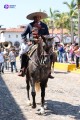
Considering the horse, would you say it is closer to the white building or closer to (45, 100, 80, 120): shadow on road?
(45, 100, 80, 120): shadow on road

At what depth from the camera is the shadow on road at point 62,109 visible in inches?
385

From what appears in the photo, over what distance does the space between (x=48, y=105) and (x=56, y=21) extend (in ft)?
262

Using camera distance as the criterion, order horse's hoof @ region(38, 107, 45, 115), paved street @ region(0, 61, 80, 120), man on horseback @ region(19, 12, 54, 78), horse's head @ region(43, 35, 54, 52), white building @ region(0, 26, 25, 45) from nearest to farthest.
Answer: horse's head @ region(43, 35, 54, 52) < paved street @ region(0, 61, 80, 120) < horse's hoof @ region(38, 107, 45, 115) < man on horseback @ region(19, 12, 54, 78) < white building @ region(0, 26, 25, 45)

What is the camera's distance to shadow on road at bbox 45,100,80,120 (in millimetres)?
9770

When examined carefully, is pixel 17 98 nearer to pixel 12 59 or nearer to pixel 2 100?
pixel 2 100

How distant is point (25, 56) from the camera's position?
10375mm

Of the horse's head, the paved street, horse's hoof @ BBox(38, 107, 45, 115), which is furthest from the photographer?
horse's hoof @ BBox(38, 107, 45, 115)

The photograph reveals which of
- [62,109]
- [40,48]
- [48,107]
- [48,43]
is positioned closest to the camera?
[48,43]

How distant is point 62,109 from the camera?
10.3 m

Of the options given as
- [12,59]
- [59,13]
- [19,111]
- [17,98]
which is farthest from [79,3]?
[59,13]

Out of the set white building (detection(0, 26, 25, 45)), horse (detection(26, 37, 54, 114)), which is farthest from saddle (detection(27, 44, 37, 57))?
white building (detection(0, 26, 25, 45))

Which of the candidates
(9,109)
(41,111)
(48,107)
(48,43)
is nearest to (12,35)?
(48,107)

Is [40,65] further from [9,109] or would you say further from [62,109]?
[9,109]

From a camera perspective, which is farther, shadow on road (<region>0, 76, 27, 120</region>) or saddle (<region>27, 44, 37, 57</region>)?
saddle (<region>27, 44, 37, 57</region>)
